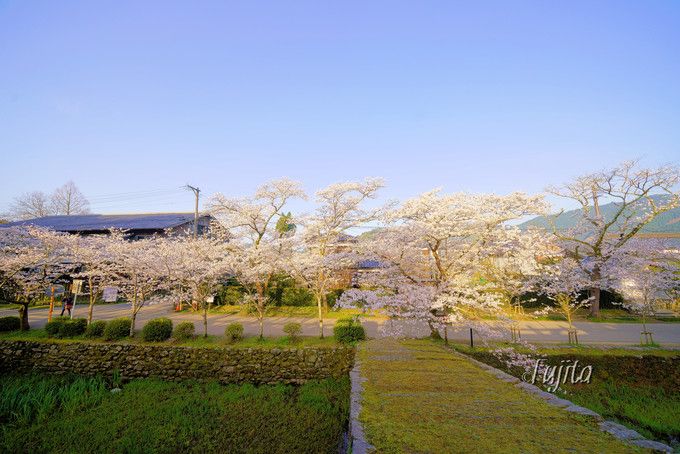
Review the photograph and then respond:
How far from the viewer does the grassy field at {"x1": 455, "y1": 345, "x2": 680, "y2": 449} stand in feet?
27.6

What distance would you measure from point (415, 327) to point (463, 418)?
1166cm

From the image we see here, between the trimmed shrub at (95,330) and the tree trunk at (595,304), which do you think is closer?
the trimmed shrub at (95,330)

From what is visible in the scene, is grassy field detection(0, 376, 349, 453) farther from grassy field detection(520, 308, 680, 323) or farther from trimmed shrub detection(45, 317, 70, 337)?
grassy field detection(520, 308, 680, 323)

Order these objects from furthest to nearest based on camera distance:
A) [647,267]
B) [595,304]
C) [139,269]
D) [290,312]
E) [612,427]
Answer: [290,312] → [595,304] → [647,267] → [139,269] → [612,427]

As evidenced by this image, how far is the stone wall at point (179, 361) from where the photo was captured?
406 inches

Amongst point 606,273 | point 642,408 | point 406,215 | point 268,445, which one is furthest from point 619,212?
point 268,445

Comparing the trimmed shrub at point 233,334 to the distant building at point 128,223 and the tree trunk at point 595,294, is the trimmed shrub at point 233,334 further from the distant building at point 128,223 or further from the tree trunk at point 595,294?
the tree trunk at point 595,294

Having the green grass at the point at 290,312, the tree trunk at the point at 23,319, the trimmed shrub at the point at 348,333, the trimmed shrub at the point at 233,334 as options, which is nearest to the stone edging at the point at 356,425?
the trimmed shrub at the point at 348,333

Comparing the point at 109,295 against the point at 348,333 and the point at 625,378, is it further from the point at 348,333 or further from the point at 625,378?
the point at 625,378

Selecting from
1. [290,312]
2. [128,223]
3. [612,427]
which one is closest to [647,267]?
[612,427]

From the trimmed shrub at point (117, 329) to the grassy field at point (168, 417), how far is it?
1853 millimetres

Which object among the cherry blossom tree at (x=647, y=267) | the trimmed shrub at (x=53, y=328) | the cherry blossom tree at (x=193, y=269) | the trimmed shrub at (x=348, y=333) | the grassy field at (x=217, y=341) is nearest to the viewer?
the grassy field at (x=217, y=341)

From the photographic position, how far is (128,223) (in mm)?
29703

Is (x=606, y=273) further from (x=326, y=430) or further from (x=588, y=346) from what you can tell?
(x=326, y=430)
